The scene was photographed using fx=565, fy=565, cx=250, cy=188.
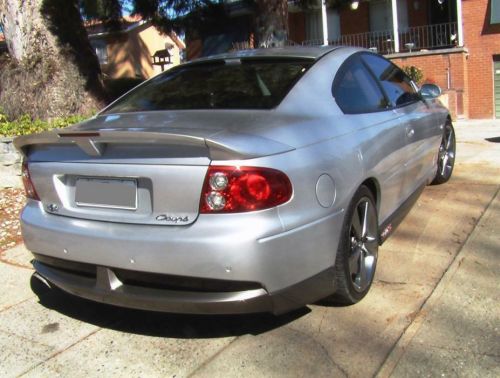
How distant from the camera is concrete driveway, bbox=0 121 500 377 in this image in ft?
9.50

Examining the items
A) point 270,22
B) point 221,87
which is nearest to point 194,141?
point 221,87

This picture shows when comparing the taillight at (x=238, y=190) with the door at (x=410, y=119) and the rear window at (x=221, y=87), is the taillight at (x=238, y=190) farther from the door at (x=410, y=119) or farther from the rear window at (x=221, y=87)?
the door at (x=410, y=119)

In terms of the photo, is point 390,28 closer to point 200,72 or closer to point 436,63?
point 436,63

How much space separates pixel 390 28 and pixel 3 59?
13.6 meters

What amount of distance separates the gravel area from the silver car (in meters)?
2.08

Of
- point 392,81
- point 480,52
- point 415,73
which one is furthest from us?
point 480,52

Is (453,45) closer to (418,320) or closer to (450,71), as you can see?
(450,71)

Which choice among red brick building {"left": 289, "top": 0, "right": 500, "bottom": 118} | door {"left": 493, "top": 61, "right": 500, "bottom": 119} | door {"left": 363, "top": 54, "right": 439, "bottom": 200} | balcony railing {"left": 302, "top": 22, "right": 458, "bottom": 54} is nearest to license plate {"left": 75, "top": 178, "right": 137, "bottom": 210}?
door {"left": 363, "top": 54, "right": 439, "bottom": 200}

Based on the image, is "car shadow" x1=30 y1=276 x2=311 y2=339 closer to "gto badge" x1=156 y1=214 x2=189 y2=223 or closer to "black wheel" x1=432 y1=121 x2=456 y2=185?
"gto badge" x1=156 y1=214 x2=189 y2=223

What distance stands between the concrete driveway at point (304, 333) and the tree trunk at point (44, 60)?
171 inches

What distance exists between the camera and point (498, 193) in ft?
18.5

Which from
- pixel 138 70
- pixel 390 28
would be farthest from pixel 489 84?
pixel 138 70

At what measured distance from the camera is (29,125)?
290 inches

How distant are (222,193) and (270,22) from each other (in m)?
7.30
